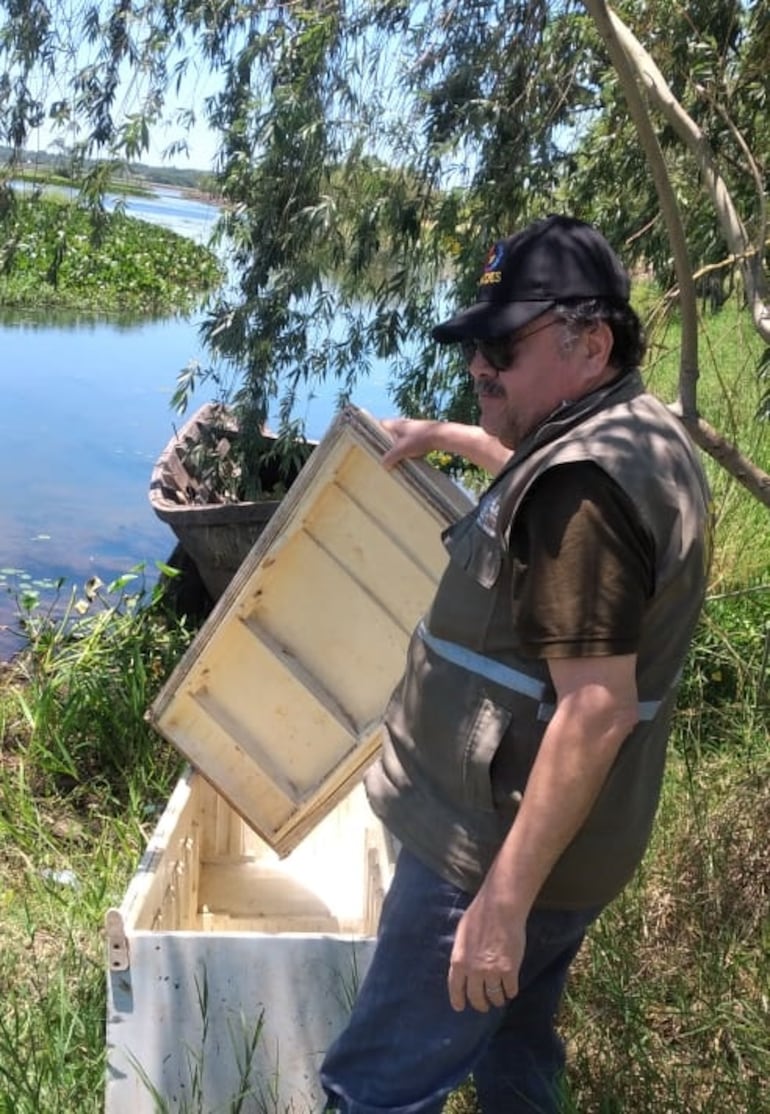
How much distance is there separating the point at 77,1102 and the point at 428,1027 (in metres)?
1.14

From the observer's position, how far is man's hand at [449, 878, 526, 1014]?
180 centimetres

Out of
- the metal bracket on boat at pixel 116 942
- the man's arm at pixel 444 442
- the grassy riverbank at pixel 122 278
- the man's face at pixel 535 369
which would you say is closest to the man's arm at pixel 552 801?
the man's face at pixel 535 369

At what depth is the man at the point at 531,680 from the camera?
173 centimetres

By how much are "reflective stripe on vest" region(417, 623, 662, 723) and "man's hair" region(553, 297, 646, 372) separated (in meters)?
0.49

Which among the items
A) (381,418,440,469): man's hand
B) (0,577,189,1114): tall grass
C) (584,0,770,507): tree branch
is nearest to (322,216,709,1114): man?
(584,0,770,507): tree branch

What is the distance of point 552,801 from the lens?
5.72 ft

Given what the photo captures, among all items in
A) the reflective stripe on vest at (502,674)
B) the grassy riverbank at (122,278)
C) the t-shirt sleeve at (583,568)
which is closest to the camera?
the t-shirt sleeve at (583,568)

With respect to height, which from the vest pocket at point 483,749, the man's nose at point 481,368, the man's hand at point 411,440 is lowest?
the vest pocket at point 483,749

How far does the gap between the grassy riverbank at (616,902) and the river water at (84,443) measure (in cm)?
138

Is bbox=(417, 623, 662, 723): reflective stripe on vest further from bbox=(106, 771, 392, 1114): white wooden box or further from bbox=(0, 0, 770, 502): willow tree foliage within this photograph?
bbox=(0, 0, 770, 502): willow tree foliage

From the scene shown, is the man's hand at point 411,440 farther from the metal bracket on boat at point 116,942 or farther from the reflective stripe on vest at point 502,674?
the metal bracket on boat at point 116,942

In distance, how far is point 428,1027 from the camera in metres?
1.97

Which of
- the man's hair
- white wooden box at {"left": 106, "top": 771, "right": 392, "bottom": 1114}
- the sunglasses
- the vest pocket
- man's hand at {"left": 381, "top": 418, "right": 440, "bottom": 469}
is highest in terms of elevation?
the man's hair

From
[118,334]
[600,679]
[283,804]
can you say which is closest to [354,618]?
[283,804]
